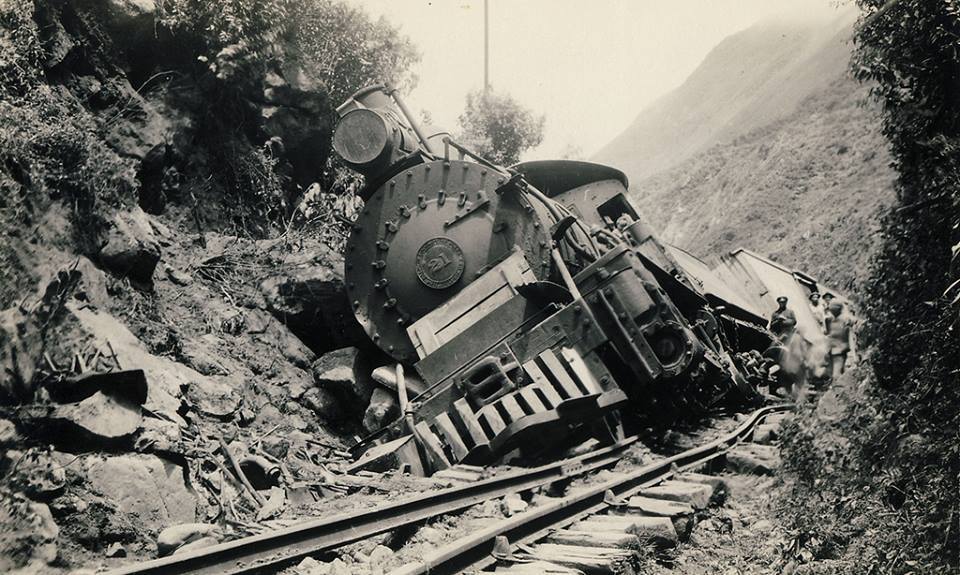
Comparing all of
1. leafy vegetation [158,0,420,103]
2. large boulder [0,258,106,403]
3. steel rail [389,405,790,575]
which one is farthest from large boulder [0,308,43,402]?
leafy vegetation [158,0,420,103]

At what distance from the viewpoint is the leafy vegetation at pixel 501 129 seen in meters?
17.4

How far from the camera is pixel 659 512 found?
394 centimetres

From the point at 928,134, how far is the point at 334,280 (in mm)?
5845

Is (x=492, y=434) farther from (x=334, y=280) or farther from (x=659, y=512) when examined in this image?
(x=334, y=280)

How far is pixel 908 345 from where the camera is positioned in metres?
3.47

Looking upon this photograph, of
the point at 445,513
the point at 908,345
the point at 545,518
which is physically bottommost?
the point at 908,345

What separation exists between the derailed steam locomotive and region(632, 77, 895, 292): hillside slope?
30.2ft

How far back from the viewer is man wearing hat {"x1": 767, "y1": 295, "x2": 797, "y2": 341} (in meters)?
9.41

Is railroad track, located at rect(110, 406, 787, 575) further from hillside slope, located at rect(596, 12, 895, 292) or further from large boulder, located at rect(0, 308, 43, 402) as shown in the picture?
hillside slope, located at rect(596, 12, 895, 292)

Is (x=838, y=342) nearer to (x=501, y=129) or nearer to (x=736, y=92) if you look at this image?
(x=501, y=129)

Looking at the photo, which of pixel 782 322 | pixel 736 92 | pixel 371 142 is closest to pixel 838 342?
pixel 782 322

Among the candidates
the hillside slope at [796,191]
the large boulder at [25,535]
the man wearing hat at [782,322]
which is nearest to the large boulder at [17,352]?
the large boulder at [25,535]

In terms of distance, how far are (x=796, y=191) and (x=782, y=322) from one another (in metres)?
14.2

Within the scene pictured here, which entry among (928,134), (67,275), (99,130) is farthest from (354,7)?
(928,134)
